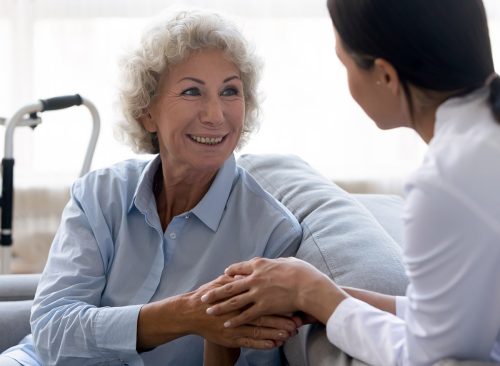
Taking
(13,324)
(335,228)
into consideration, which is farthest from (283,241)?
(13,324)

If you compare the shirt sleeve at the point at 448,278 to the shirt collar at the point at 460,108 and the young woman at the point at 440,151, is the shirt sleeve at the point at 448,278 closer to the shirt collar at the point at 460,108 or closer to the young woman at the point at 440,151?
the young woman at the point at 440,151

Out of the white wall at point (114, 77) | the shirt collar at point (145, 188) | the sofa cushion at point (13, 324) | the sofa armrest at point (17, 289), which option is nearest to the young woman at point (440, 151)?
the shirt collar at point (145, 188)

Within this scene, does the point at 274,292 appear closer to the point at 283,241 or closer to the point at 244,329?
the point at 244,329

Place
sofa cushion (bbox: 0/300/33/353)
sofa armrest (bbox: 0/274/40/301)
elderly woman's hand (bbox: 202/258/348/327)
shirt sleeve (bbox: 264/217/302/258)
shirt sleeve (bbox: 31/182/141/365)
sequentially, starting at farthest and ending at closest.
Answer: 1. sofa armrest (bbox: 0/274/40/301)
2. sofa cushion (bbox: 0/300/33/353)
3. shirt sleeve (bbox: 264/217/302/258)
4. shirt sleeve (bbox: 31/182/141/365)
5. elderly woman's hand (bbox: 202/258/348/327)

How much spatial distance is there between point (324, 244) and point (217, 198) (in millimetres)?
284

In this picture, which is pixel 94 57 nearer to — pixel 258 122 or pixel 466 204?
pixel 258 122

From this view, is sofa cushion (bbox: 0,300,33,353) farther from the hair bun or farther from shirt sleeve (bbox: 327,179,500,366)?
the hair bun

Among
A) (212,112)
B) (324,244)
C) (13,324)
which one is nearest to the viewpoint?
(324,244)

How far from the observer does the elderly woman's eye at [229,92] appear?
2.05 meters

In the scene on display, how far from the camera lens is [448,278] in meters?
1.26

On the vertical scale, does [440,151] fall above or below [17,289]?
above

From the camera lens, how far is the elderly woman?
6.33 ft

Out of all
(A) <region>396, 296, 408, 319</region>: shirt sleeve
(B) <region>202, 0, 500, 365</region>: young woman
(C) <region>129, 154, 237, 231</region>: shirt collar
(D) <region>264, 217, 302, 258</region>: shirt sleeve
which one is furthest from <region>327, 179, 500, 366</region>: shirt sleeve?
(C) <region>129, 154, 237, 231</region>: shirt collar

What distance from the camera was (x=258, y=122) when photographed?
86.7 inches
